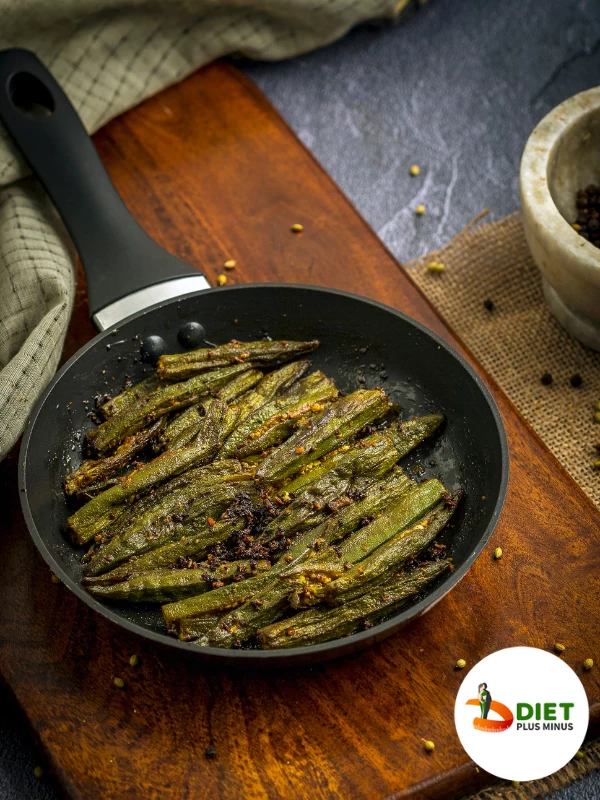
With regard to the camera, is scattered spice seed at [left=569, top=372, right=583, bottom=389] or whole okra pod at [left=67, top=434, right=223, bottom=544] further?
scattered spice seed at [left=569, top=372, right=583, bottom=389]

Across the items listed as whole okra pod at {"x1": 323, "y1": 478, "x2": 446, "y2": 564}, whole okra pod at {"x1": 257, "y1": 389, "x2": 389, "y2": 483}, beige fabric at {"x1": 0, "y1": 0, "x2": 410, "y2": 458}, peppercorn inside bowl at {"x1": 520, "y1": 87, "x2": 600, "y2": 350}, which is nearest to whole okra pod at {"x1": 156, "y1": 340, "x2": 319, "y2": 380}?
whole okra pod at {"x1": 257, "y1": 389, "x2": 389, "y2": 483}

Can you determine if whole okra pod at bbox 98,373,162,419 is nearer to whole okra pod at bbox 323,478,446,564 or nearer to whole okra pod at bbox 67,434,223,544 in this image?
whole okra pod at bbox 67,434,223,544

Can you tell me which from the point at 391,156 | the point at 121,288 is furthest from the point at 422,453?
the point at 391,156

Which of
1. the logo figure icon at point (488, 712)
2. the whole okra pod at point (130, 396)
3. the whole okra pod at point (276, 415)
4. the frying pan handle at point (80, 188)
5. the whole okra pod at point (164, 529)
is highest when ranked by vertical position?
the frying pan handle at point (80, 188)

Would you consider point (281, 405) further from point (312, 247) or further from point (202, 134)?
point (202, 134)

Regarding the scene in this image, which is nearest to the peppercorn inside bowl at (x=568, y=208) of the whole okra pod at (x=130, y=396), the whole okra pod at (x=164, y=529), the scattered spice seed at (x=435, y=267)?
the scattered spice seed at (x=435, y=267)

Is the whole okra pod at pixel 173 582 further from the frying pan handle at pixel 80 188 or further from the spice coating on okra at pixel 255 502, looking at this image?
the frying pan handle at pixel 80 188
